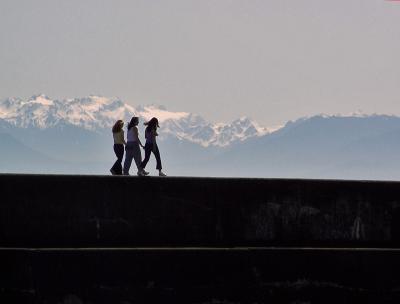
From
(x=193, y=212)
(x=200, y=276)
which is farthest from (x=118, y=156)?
(x=200, y=276)

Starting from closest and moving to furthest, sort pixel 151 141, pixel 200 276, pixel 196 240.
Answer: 1. pixel 200 276
2. pixel 196 240
3. pixel 151 141

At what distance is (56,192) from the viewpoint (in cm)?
1163

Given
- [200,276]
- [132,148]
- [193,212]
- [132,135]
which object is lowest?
[200,276]

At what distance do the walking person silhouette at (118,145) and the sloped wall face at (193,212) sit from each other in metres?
7.41

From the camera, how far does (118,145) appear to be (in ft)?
63.5

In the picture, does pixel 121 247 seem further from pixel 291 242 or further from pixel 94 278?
pixel 291 242

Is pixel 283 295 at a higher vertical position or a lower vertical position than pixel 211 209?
lower

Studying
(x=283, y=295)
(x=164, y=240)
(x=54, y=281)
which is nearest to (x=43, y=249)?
(x=54, y=281)

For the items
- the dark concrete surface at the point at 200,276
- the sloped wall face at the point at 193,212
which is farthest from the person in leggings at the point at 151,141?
the dark concrete surface at the point at 200,276

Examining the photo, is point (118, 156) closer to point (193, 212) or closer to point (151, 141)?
point (151, 141)

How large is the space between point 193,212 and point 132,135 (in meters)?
7.87

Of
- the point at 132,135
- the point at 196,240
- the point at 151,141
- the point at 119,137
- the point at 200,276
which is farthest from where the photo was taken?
the point at 151,141

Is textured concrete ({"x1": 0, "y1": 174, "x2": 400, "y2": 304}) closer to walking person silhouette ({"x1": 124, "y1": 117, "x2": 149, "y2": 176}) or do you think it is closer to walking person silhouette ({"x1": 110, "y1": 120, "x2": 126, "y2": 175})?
walking person silhouette ({"x1": 110, "y1": 120, "x2": 126, "y2": 175})

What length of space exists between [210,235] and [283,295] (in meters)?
1.13
